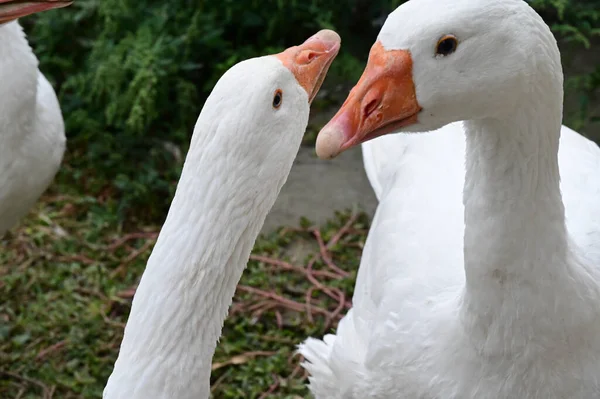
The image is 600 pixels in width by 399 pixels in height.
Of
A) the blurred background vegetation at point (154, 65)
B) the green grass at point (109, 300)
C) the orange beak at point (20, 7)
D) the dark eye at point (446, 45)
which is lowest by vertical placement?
the green grass at point (109, 300)

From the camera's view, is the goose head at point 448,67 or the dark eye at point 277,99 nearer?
the goose head at point 448,67

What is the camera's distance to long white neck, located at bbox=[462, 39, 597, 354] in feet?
7.14

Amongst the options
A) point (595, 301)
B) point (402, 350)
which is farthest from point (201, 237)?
point (595, 301)

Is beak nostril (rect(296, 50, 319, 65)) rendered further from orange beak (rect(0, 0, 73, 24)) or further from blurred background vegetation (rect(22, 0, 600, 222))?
blurred background vegetation (rect(22, 0, 600, 222))

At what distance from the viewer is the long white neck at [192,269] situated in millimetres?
2074

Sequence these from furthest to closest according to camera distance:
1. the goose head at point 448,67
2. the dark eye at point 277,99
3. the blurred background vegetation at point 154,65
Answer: the blurred background vegetation at point 154,65, the dark eye at point 277,99, the goose head at point 448,67

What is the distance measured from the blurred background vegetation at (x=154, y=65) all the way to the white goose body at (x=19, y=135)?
3.75ft

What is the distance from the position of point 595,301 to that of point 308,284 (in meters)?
2.26

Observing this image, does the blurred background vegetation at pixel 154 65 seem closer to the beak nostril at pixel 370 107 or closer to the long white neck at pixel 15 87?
the long white neck at pixel 15 87

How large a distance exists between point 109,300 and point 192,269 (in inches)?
97.2

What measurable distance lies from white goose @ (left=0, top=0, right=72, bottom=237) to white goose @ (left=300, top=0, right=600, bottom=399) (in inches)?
60.2

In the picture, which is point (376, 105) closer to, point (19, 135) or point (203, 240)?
point (203, 240)

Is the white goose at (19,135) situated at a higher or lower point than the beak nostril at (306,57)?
lower

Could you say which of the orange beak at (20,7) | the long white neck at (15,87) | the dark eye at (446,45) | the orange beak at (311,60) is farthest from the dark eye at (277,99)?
the long white neck at (15,87)
